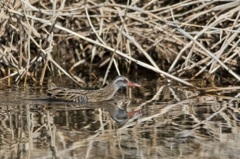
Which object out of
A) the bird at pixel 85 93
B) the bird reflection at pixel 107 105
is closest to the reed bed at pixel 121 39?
the bird at pixel 85 93

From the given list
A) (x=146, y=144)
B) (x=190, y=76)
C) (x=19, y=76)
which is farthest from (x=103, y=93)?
(x=146, y=144)

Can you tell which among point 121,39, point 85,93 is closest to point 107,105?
point 85,93

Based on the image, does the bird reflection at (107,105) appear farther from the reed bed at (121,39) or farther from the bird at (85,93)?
the reed bed at (121,39)

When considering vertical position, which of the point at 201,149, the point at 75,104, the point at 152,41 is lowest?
the point at 201,149

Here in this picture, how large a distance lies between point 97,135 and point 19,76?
3.60 meters

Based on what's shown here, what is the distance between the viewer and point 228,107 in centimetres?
846

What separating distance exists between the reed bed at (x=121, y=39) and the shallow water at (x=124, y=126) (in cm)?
65

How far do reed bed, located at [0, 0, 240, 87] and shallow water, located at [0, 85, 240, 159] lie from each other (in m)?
0.65

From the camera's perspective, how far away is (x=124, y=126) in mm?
7320

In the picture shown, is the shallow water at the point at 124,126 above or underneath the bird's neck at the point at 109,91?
underneath

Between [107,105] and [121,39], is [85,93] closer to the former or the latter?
[107,105]

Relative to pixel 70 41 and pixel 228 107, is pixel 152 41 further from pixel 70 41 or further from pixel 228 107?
pixel 228 107

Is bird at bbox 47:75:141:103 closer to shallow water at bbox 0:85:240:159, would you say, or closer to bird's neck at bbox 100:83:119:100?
bird's neck at bbox 100:83:119:100

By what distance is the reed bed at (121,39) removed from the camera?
385 inches
